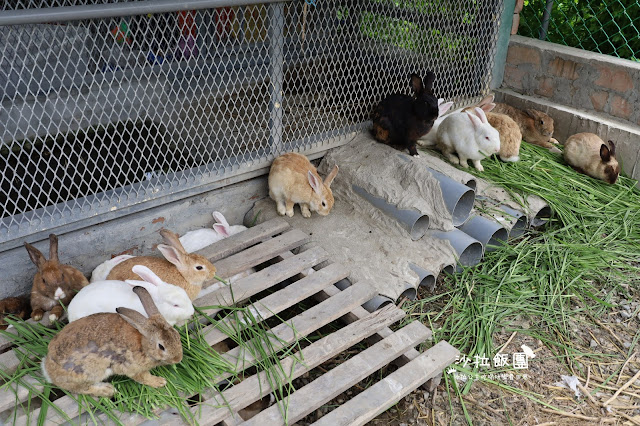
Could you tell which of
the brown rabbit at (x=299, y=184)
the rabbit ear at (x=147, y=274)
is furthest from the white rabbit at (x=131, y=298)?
the brown rabbit at (x=299, y=184)

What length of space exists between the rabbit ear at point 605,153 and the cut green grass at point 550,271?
21 cm

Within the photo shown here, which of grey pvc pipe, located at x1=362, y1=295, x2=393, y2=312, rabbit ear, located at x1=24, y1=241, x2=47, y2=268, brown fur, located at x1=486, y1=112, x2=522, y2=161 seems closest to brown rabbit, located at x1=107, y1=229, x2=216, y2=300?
rabbit ear, located at x1=24, y1=241, x2=47, y2=268

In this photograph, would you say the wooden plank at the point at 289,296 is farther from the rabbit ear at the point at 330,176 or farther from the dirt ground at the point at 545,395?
the rabbit ear at the point at 330,176

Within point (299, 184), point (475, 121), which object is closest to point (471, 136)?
point (475, 121)

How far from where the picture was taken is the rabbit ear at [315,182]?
3.71m

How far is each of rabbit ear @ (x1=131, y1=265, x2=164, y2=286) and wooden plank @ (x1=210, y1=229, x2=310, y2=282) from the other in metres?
0.62

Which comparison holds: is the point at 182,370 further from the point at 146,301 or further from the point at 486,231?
the point at 486,231

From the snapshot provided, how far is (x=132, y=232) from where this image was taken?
11.8 feet

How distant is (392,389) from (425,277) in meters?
0.96

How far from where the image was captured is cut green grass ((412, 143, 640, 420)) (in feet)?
11.2

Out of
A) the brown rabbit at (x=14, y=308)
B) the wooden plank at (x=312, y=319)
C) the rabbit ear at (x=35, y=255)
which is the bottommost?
the brown rabbit at (x=14, y=308)

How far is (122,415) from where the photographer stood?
2.50 metres

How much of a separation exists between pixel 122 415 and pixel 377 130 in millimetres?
2630

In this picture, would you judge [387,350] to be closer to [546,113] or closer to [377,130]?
[377,130]
